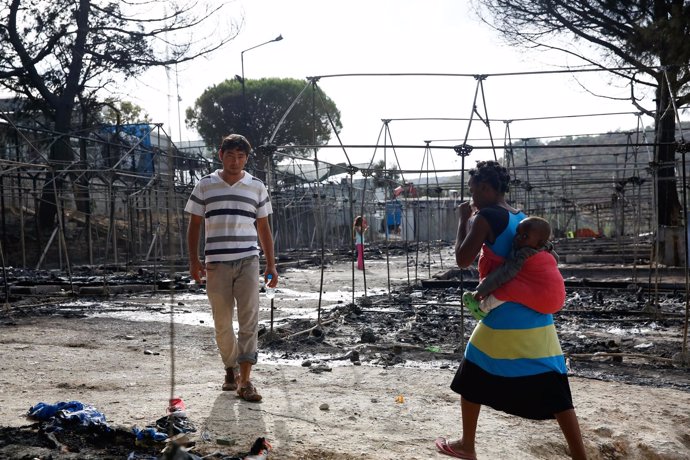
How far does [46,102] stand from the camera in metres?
22.4

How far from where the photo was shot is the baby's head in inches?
126

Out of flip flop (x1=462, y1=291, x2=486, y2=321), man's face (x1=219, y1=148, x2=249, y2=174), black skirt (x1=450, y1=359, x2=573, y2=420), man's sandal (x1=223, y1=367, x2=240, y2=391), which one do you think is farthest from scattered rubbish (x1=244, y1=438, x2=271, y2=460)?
man's face (x1=219, y1=148, x2=249, y2=174)

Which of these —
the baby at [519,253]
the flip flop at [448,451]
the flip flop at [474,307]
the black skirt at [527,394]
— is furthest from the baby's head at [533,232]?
the flip flop at [448,451]

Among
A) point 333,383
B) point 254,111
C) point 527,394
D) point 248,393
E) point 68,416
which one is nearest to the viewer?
point 527,394

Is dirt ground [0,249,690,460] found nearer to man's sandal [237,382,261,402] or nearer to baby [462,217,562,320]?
man's sandal [237,382,261,402]

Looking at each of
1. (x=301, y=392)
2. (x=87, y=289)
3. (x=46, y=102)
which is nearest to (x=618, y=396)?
(x=301, y=392)

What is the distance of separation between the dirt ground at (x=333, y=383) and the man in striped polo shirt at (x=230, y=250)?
1.21ft

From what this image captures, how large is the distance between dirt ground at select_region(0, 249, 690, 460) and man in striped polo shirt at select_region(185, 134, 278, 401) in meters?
0.37

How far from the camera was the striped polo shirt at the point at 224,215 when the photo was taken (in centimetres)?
454

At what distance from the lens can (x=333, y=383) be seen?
5.11 m

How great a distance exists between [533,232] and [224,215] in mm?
2110

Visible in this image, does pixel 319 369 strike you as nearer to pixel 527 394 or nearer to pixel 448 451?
pixel 448 451

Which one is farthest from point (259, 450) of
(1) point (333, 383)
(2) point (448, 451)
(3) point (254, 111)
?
(3) point (254, 111)

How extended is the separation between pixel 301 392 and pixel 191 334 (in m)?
3.19
